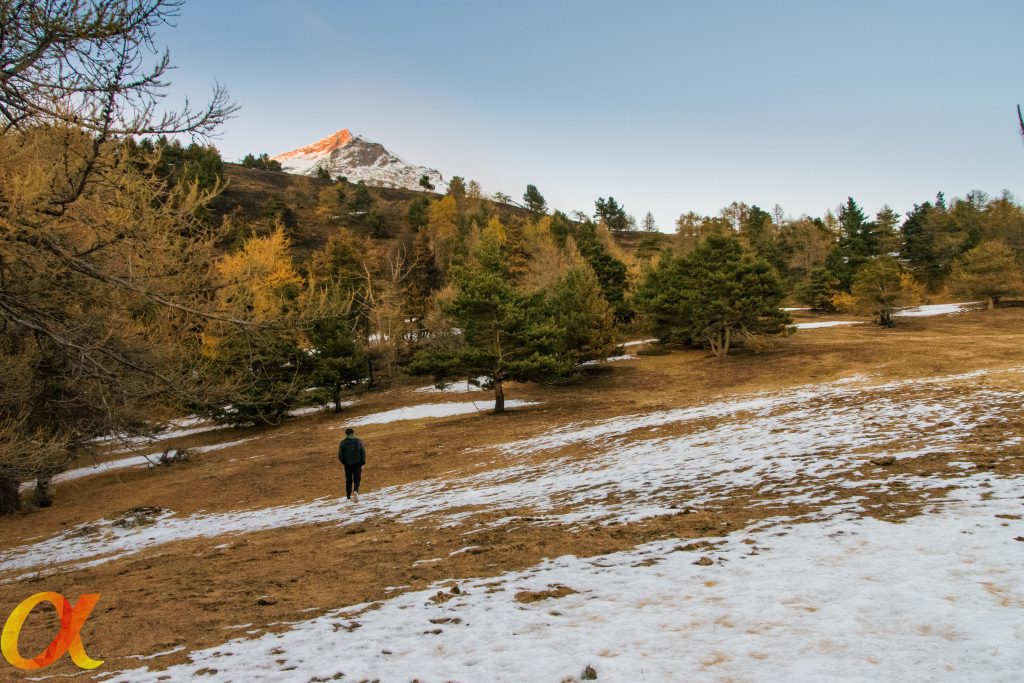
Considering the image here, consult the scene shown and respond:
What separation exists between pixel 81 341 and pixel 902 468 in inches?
477

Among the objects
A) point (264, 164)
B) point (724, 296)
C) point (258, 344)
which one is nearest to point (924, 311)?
point (724, 296)

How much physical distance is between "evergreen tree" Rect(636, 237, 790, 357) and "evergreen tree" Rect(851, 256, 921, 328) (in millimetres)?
17188

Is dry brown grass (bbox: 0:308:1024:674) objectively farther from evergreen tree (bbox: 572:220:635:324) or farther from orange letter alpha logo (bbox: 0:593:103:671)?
evergreen tree (bbox: 572:220:635:324)

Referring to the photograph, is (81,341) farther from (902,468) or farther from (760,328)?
(760,328)

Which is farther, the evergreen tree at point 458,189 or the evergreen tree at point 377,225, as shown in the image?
the evergreen tree at point 458,189

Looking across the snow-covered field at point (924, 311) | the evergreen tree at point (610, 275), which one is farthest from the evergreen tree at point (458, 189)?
the snow-covered field at point (924, 311)

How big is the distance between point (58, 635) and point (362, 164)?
18857 cm

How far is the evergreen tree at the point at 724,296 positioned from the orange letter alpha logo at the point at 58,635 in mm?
35010

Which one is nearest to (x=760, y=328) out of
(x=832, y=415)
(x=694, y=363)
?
(x=694, y=363)

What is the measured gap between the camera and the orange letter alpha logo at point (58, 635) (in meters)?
3.67

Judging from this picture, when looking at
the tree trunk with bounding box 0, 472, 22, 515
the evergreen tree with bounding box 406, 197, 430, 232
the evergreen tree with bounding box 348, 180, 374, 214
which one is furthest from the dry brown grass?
the evergreen tree with bounding box 348, 180, 374, 214

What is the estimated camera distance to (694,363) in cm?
3572

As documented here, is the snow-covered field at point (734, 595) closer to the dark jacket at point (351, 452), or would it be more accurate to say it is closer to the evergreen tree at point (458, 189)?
the dark jacket at point (351, 452)

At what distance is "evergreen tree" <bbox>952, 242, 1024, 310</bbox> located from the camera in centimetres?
5009
